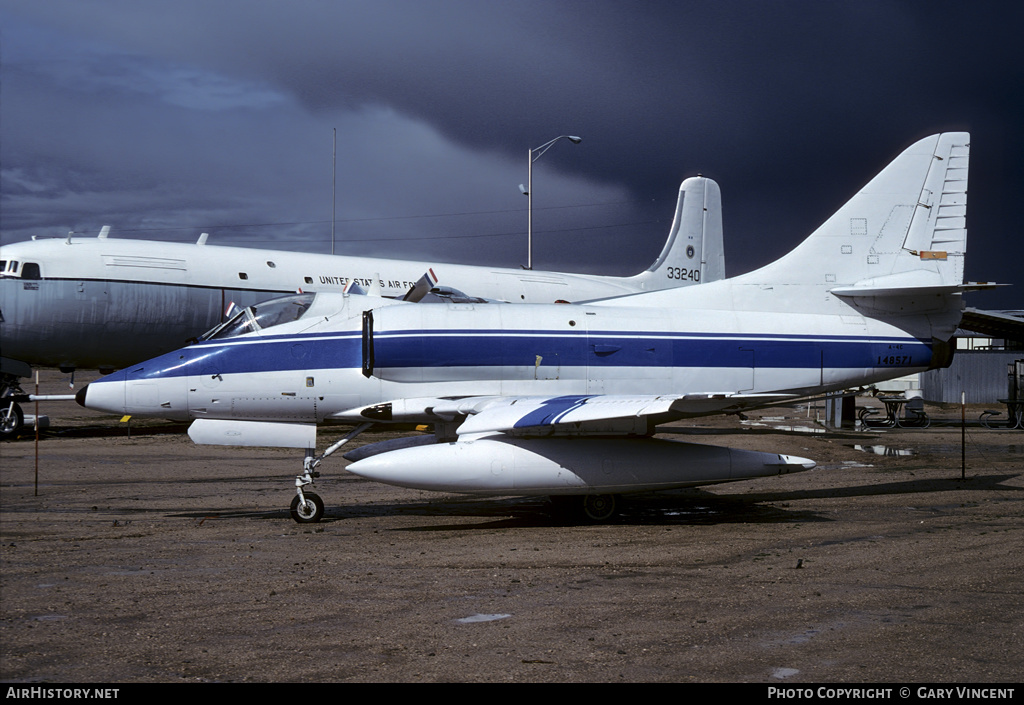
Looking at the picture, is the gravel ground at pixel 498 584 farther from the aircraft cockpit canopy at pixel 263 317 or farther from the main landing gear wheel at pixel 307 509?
the aircraft cockpit canopy at pixel 263 317

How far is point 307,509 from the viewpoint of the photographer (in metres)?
10.9

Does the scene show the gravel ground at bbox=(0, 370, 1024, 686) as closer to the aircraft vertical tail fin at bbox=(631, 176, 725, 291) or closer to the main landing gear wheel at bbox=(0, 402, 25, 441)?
the main landing gear wheel at bbox=(0, 402, 25, 441)

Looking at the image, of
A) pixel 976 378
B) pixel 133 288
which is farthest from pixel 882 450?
pixel 976 378

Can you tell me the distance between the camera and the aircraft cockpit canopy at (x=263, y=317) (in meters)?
11.9

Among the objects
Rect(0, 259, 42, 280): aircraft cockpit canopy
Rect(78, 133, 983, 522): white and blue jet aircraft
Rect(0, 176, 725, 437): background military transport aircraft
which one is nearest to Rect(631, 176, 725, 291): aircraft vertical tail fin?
Rect(0, 176, 725, 437): background military transport aircraft

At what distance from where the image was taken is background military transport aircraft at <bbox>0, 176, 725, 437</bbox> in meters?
20.5

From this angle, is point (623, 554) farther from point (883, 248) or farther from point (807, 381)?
point (883, 248)

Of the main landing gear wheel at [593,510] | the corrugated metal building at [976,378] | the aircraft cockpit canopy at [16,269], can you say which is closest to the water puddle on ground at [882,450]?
the main landing gear wheel at [593,510]

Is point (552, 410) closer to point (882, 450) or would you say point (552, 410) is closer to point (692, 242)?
point (882, 450)

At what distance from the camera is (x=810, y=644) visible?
5719mm

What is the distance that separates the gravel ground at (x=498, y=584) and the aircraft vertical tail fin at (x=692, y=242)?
17.0 metres

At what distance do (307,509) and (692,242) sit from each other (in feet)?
77.3

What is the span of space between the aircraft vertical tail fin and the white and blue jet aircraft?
55.1 ft

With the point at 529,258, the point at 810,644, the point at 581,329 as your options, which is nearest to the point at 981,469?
the point at 581,329
